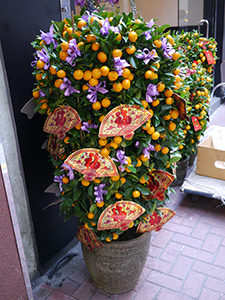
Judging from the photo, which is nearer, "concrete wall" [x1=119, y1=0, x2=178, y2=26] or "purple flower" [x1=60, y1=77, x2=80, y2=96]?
"purple flower" [x1=60, y1=77, x2=80, y2=96]

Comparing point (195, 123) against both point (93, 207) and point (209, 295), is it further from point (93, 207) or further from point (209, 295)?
point (93, 207)

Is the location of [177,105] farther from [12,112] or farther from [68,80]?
[12,112]

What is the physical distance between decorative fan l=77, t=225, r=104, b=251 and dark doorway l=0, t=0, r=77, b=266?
452 millimetres

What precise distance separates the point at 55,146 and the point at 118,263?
36.9 inches

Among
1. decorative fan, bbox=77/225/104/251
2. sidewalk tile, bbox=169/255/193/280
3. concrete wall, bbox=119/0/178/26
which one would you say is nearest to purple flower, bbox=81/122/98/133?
decorative fan, bbox=77/225/104/251

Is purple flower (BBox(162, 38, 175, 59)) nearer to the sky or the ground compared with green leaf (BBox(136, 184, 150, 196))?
nearer to the sky

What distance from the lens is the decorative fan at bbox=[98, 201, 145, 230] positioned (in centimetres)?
177

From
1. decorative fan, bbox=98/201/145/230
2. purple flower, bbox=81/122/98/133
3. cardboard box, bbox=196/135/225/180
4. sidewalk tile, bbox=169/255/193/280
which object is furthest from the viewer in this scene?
cardboard box, bbox=196/135/225/180

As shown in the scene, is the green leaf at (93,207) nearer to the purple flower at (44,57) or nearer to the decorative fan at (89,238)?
the decorative fan at (89,238)

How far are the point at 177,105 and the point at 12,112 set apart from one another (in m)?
1.07

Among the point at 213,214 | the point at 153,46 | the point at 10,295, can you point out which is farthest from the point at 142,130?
the point at 213,214

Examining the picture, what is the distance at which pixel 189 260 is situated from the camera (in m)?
2.48

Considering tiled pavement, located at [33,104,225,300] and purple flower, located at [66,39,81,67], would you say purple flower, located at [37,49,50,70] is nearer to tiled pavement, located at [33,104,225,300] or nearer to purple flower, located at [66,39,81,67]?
purple flower, located at [66,39,81,67]

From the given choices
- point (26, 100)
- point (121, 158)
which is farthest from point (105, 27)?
point (26, 100)
